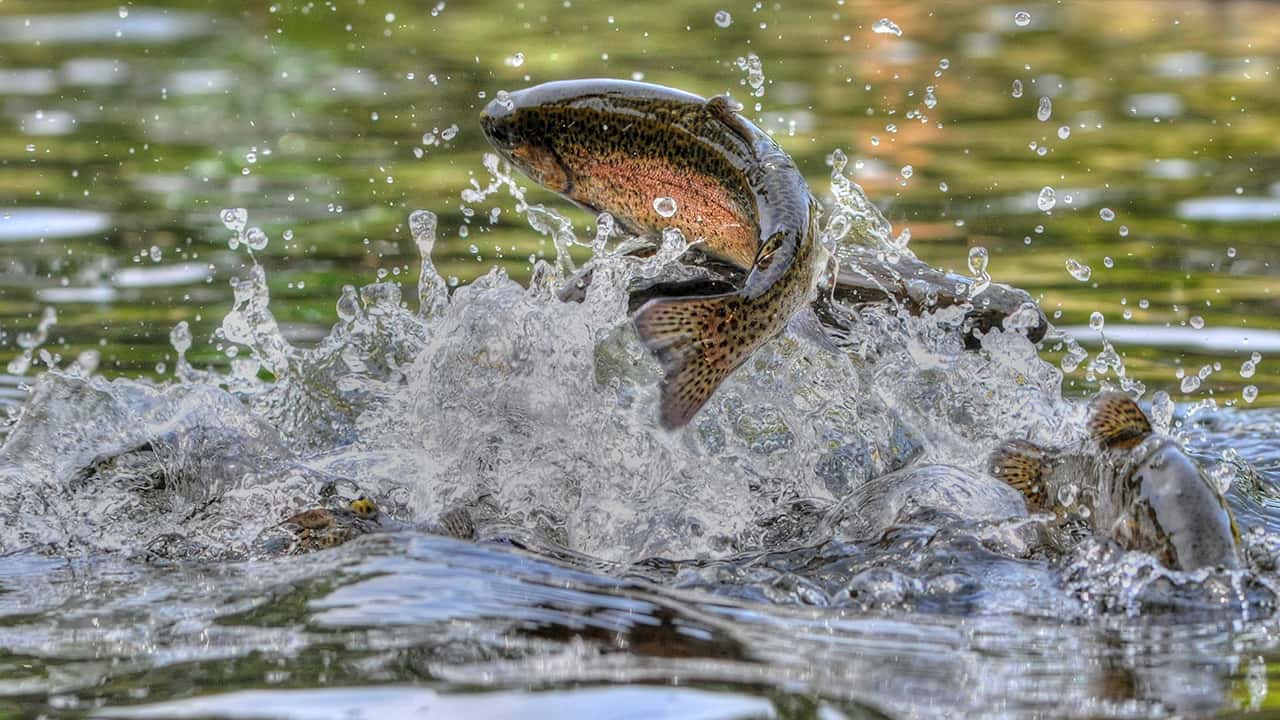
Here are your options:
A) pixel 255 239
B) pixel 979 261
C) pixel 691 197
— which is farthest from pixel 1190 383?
pixel 255 239

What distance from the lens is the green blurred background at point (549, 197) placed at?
895cm

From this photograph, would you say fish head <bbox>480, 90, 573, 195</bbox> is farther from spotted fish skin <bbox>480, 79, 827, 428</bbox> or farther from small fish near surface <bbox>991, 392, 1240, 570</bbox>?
small fish near surface <bbox>991, 392, 1240, 570</bbox>

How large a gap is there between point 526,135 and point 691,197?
0.71 m

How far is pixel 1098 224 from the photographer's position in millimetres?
10461

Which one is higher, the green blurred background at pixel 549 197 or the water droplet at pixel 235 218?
the green blurred background at pixel 549 197

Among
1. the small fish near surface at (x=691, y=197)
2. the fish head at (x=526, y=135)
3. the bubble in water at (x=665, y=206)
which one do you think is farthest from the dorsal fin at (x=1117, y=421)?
the fish head at (x=526, y=135)

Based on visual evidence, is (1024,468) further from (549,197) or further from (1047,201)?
(549,197)

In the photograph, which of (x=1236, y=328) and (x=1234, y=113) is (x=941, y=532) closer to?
(x=1236, y=328)

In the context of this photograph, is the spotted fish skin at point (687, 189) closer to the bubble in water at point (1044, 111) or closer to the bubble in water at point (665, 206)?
the bubble in water at point (665, 206)

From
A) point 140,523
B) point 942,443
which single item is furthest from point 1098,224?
point 140,523

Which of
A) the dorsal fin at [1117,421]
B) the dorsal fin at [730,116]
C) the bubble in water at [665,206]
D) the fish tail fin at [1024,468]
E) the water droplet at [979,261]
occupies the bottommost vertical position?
the fish tail fin at [1024,468]

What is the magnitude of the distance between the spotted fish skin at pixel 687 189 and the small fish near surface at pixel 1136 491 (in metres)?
0.94

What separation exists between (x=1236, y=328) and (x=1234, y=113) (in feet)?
19.2

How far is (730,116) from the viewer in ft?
19.1
